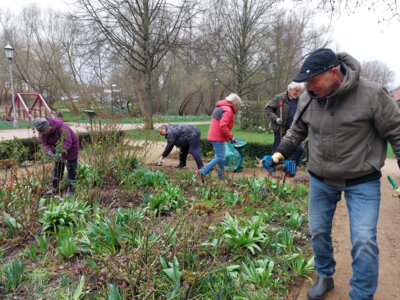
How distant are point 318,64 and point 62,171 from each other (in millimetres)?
4107

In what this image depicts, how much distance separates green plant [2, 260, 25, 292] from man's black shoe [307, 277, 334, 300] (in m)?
2.23

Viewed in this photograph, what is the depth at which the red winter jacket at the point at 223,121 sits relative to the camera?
5.26 m

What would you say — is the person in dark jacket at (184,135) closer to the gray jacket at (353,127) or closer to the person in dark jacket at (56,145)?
the person in dark jacket at (56,145)

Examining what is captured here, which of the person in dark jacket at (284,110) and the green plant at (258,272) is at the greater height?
the person in dark jacket at (284,110)

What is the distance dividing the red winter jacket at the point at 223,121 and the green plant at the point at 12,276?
3.56m

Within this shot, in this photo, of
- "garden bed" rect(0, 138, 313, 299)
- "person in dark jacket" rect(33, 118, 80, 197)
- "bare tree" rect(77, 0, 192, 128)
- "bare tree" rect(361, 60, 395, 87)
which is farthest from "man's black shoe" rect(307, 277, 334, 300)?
"bare tree" rect(361, 60, 395, 87)

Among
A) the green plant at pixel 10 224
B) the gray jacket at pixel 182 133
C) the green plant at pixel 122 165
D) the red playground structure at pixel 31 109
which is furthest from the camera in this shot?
the red playground structure at pixel 31 109

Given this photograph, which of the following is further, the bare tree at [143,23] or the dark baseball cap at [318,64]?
the bare tree at [143,23]

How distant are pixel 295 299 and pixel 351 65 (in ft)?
5.81

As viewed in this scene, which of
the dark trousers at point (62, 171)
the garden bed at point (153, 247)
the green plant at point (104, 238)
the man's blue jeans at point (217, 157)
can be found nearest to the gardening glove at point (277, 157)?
the garden bed at point (153, 247)

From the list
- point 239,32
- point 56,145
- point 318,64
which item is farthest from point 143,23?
point 318,64

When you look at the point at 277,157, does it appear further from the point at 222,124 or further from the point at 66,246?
the point at 222,124

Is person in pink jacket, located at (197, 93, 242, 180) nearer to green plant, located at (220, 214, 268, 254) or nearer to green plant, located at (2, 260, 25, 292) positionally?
green plant, located at (220, 214, 268, 254)

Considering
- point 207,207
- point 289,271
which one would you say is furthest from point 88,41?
point 289,271
